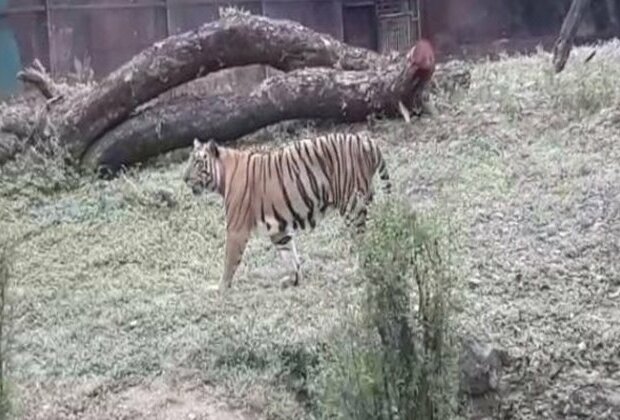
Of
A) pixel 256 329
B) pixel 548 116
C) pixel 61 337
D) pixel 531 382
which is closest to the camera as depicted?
pixel 531 382

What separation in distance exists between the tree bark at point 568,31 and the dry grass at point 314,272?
169mm

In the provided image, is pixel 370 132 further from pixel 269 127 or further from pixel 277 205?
pixel 277 205

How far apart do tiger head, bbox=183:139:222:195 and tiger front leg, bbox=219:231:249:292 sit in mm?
354

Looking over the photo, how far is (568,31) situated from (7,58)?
6.28 m

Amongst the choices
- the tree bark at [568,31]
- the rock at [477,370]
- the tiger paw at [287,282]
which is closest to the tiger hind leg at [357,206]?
the tiger paw at [287,282]

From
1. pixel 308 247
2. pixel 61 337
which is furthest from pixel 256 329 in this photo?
pixel 308 247

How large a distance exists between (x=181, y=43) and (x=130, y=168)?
1078 millimetres

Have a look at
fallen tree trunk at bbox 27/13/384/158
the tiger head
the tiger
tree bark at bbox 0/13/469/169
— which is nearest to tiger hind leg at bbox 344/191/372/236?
the tiger

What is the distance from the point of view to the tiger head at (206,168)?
6230mm

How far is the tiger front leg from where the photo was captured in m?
5.89

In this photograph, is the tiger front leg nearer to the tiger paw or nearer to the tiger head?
the tiger paw

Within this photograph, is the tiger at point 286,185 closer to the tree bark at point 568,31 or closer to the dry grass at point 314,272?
the dry grass at point 314,272

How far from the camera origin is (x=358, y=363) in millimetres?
3473

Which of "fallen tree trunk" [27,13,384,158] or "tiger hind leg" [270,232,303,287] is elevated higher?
"fallen tree trunk" [27,13,384,158]
